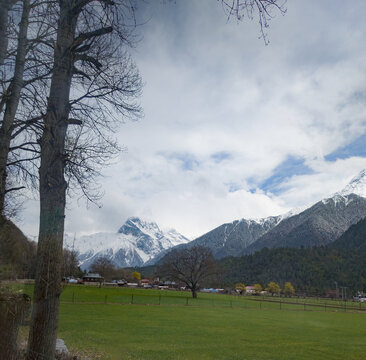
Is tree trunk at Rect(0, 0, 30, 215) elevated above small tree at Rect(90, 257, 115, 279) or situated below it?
above

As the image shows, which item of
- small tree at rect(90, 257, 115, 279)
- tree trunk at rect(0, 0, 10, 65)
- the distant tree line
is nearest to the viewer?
tree trunk at rect(0, 0, 10, 65)

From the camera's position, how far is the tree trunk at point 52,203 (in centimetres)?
447

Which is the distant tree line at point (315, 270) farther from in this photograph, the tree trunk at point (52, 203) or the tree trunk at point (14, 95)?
the tree trunk at point (52, 203)

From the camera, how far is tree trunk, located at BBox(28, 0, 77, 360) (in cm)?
447

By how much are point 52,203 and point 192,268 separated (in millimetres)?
63328

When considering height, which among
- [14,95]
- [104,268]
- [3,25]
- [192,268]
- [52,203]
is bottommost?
[104,268]

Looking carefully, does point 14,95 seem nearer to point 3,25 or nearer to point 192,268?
point 3,25

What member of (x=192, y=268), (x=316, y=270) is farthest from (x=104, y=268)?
(x=316, y=270)

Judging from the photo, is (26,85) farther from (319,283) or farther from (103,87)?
(319,283)

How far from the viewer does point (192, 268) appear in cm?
6575

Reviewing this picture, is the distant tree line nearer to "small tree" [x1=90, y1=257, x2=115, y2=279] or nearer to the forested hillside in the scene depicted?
the forested hillside

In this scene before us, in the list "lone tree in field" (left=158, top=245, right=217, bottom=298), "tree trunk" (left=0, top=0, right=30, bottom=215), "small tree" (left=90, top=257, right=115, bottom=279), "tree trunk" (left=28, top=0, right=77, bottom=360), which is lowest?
"small tree" (left=90, top=257, right=115, bottom=279)

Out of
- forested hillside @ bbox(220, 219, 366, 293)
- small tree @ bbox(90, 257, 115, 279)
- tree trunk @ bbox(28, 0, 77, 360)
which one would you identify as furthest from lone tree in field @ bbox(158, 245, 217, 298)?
forested hillside @ bbox(220, 219, 366, 293)

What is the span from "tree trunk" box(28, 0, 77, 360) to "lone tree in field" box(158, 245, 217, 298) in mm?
62418
